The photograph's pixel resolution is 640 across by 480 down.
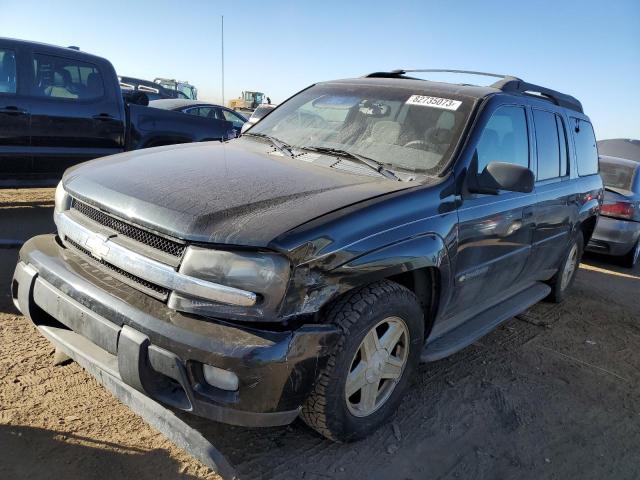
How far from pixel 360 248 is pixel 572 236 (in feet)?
11.4

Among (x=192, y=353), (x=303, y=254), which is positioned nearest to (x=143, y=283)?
(x=192, y=353)

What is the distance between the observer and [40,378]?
116 inches

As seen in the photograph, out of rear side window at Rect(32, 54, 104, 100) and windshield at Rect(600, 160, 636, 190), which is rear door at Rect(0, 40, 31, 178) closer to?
rear side window at Rect(32, 54, 104, 100)

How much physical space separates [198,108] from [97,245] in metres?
9.67

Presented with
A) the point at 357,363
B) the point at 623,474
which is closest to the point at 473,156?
the point at 357,363

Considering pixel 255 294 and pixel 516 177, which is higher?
pixel 516 177

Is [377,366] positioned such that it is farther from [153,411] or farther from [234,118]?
[234,118]

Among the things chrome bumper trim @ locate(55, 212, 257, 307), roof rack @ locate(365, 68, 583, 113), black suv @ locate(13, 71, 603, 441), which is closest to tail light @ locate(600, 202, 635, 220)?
roof rack @ locate(365, 68, 583, 113)

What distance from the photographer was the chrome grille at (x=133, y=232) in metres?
2.23

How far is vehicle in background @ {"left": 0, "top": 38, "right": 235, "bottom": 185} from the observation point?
5414 mm

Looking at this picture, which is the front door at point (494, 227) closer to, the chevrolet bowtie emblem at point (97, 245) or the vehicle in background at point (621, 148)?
the chevrolet bowtie emblem at point (97, 245)

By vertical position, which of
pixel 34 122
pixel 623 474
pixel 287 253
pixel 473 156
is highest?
pixel 473 156

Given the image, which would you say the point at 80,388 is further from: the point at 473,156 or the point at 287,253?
the point at 473,156

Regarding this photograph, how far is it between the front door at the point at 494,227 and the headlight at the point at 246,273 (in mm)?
1279
